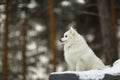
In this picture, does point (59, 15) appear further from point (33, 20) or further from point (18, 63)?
point (18, 63)

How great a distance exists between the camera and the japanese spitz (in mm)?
Result: 6992

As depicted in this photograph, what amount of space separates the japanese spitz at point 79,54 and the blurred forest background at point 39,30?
24.2ft

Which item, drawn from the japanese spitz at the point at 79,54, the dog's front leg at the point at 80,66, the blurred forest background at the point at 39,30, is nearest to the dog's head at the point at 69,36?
the japanese spitz at the point at 79,54

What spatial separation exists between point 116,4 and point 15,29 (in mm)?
5840

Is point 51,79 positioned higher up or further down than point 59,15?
further down

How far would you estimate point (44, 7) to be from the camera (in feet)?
59.2

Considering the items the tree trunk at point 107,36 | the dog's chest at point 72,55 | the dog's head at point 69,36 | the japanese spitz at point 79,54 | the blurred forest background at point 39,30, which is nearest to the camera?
the japanese spitz at point 79,54

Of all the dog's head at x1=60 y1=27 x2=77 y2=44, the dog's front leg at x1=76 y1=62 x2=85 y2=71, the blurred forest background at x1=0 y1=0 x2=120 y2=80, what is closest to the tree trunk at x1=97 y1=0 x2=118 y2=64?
the blurred forest background at x1=0 y1=0 x2=120 y2=80

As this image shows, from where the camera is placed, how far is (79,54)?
279 inches

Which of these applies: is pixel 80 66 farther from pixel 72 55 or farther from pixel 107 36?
pixel 107 36

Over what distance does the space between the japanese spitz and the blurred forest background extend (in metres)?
7.37

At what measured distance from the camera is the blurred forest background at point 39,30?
16.0 meters

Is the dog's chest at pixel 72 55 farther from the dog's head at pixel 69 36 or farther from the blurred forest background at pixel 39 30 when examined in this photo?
the blurred forest background at pixel 39 30

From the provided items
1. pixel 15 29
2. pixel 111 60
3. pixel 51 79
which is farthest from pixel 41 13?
pixel 51 79
